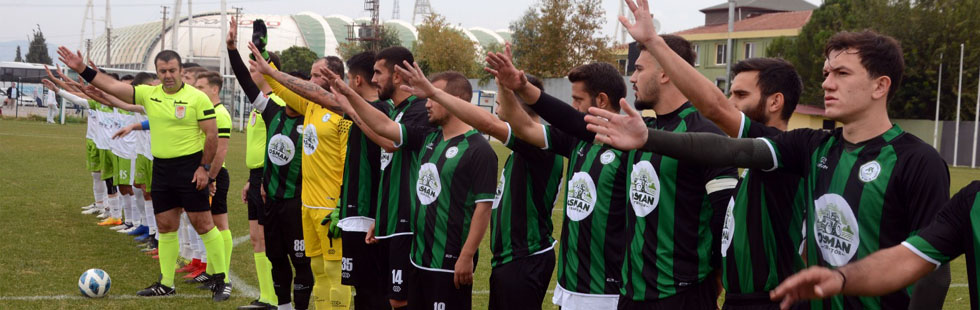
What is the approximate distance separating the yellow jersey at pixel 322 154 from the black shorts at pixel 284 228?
1.35ft

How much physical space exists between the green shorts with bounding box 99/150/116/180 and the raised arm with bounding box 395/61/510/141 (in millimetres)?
9839

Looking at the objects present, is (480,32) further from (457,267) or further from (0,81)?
(457,267)

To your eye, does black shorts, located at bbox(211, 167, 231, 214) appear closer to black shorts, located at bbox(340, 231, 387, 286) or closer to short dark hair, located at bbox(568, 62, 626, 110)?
black shorts, located at bbox(340, 231, 387, 286)

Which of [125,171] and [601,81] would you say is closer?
[601,81]

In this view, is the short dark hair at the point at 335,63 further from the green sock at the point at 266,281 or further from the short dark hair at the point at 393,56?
the green sock at the point at 266,281

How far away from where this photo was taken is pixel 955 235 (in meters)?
2.66

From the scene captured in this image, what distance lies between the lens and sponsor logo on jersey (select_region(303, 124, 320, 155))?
21.9 feet

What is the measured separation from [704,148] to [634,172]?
906mm

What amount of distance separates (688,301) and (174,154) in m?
5.78

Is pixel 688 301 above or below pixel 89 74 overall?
below

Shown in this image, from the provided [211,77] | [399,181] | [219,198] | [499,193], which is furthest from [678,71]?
[211,77]

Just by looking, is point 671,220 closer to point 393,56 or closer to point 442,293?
point 442,293

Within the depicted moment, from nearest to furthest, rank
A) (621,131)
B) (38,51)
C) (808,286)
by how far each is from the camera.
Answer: (808,286), (621,131), (38,51)

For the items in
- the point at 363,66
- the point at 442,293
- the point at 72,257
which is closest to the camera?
the point at 442,293
